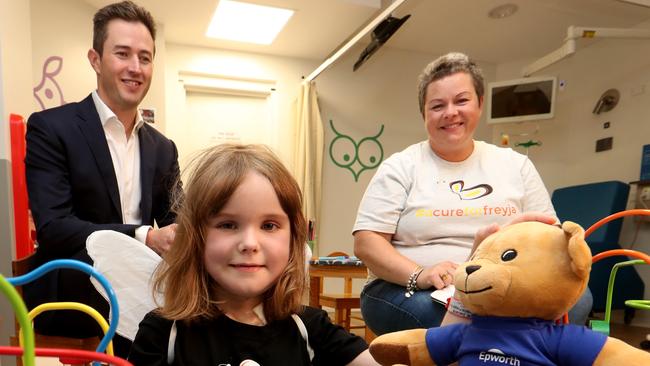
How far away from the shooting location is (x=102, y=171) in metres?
1.25

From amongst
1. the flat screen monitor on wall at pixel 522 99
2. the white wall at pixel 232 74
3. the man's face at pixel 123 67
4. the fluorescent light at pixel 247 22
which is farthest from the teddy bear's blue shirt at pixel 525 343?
the flat screen monitor on wall at pixel 522 99

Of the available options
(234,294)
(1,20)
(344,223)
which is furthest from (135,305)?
(344,223)

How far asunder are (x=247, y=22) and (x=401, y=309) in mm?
2995

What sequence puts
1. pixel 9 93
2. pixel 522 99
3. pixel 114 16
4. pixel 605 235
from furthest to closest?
pixel 522 99 < pixel 605 235 < pixel 9 93 < pixel 114 16

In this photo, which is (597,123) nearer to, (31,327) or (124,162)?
(124,162)

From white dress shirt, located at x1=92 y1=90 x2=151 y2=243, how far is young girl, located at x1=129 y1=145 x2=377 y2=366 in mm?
533

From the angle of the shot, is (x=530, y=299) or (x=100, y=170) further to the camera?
(x=100, y=170)

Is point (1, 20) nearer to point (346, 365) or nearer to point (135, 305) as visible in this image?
point (135, 305)

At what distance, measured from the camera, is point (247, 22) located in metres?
3.55

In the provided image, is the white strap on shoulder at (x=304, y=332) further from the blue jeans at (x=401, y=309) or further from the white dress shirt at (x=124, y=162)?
the white dress shirt at (x=124, y=162)

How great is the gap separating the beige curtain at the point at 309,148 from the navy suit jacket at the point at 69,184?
107 inches

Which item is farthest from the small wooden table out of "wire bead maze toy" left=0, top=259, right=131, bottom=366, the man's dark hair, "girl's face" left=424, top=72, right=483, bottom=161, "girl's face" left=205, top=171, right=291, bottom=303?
"wire bead maze toy" left=0, top=259, right=131, bottom=366

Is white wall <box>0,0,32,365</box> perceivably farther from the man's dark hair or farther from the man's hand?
the man's hand

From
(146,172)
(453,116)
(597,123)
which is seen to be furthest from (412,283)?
(597,123)
